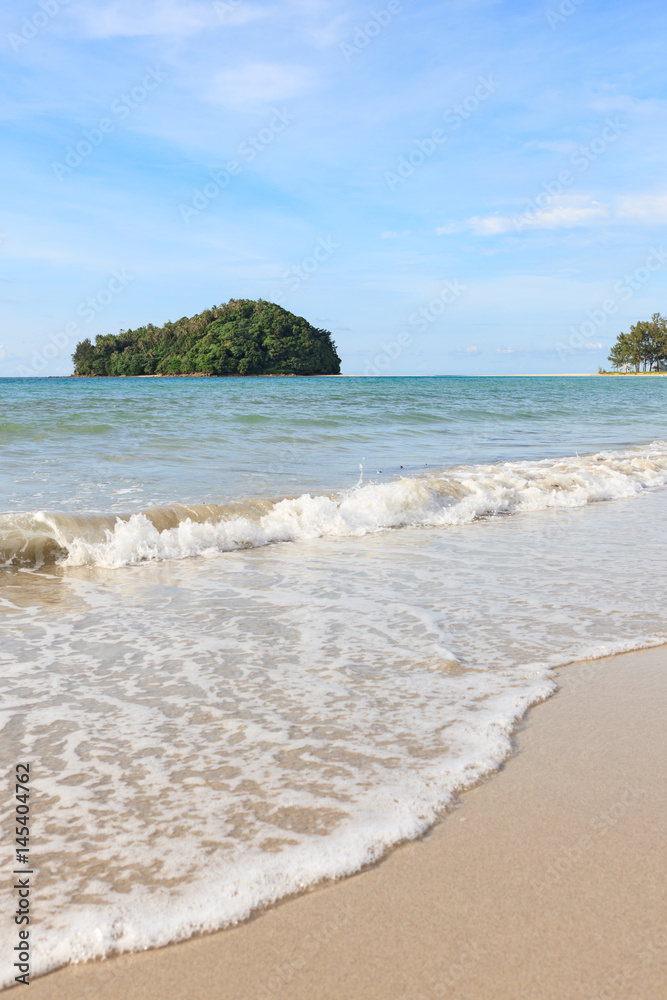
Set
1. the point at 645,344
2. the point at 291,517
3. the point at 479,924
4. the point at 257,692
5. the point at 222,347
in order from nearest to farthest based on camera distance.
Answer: the point at 479,924, the point at 257,692, the point at 291,517, the point at 222,347, the point at 645,344

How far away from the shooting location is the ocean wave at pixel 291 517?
5.98 meters

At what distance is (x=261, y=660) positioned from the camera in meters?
3.50

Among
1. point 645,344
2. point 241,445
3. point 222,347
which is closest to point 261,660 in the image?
point 241,445

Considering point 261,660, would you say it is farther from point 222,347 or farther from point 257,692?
point 222,347

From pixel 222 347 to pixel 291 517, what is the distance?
76.8 m

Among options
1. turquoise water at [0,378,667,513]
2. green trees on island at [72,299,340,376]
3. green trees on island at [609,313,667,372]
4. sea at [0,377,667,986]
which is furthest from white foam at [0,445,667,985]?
green trees on island at [609,313,667,372]

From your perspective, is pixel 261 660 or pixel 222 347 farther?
pixel 222 347

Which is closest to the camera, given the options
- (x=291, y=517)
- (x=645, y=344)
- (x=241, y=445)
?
(x=291, y=517)

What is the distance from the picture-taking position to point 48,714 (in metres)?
2.89

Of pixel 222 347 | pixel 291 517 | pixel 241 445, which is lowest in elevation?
pixel 291 517

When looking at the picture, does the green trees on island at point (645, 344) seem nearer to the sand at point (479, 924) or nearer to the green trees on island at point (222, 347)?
the green trees on island at point (222, 347)

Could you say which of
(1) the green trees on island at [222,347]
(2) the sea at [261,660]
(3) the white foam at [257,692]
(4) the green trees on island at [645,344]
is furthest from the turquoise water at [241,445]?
(4) the green trees on island at [645,344]

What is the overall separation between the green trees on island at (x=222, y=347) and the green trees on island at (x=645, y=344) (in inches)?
1967

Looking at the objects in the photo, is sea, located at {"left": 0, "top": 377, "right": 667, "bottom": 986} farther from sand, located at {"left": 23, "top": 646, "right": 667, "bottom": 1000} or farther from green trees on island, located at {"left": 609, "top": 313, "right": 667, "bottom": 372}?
green trees on island, located at {"left": 609, "top": 313, "right": 667, "bottom": 372}
